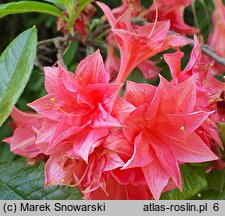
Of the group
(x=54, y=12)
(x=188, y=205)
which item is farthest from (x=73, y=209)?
(x=54, y=12)

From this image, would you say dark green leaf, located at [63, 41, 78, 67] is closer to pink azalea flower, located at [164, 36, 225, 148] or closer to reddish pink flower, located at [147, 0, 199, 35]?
reddish pink flower, located at [147, 0, 199, 35]

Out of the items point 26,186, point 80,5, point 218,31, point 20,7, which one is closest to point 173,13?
point 218,31

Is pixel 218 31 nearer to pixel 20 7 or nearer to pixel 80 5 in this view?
pixel 80 5

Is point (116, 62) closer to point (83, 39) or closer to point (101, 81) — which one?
point (83, 39)

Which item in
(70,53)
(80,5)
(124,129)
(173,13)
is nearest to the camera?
(124,129)

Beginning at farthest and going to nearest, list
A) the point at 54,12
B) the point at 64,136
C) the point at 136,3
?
the point at 136,3 → the point at 54,12 → the point at 64,136

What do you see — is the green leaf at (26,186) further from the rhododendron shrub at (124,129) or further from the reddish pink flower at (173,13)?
the reddish pink flower at (173,13)

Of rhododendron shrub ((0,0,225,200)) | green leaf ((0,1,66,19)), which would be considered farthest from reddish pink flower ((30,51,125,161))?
green leaf ((0,1,66,19))
